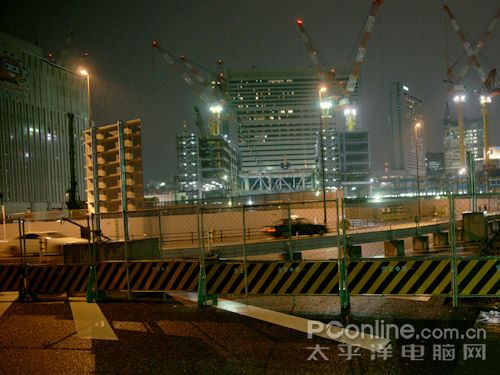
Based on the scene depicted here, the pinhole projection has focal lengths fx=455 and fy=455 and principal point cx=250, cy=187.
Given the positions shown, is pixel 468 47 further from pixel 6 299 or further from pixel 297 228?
pixel 6 299

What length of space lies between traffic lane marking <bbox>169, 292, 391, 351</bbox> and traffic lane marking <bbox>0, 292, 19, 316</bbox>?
4332 millimetres

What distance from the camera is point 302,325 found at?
784cm

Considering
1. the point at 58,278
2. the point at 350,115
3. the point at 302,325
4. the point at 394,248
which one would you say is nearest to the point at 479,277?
the point at 302,325

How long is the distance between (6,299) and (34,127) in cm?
6637

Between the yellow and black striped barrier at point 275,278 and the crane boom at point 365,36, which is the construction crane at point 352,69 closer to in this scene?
the crane boom at point 365,36

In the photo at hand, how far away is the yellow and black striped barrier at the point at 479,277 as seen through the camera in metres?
8.20

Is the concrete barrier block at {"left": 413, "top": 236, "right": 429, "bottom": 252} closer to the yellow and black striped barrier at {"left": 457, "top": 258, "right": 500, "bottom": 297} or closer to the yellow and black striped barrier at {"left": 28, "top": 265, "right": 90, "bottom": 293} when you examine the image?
the yellow and black striped barrier at {"left": 457, "top": 258, "right": 500, "bottom": 297}

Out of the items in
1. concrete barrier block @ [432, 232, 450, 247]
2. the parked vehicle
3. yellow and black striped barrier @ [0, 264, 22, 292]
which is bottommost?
concrete barrier block @ [432, 232, 450, 247]

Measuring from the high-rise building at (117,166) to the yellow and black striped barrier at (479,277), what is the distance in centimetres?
911

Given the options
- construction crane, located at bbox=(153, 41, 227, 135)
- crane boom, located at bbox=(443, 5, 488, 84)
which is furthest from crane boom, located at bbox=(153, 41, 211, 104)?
crane boom, located at bbox=(443, 5, 488, 84)

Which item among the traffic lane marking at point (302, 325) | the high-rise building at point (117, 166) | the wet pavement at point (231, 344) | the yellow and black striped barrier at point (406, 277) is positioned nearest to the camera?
the wet pavement at point (231, 344)

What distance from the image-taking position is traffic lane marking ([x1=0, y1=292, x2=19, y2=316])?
10.4m

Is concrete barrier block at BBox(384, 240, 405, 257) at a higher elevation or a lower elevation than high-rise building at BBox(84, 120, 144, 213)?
lower

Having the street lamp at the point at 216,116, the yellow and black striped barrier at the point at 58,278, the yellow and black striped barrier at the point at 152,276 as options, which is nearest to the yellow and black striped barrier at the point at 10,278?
the yellow and black striped barrier at the point at 58,278
